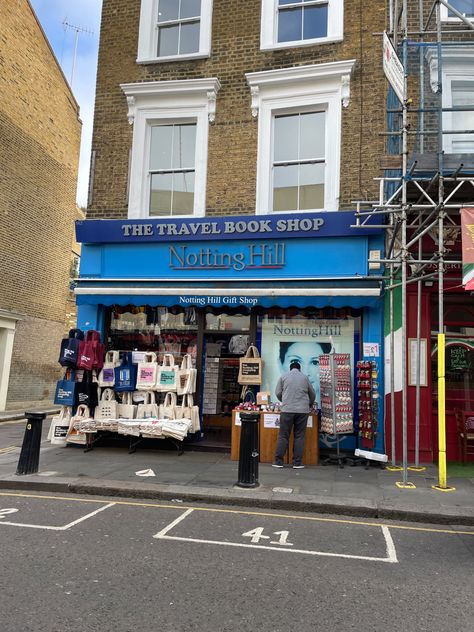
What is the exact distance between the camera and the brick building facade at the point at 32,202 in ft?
59.0

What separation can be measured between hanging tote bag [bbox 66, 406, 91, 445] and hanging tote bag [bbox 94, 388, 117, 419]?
0.20m

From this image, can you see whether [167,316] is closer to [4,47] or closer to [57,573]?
[57,573]

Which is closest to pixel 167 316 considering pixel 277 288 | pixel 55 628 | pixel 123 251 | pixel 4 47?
pixel 123 251

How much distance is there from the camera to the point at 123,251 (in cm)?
1099

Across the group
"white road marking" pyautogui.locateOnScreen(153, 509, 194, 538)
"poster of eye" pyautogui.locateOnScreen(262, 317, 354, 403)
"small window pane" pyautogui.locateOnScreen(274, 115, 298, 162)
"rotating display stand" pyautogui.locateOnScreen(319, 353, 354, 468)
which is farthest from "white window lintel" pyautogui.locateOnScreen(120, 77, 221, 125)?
"white road marking" pyautogui.locateOnScreen(153, 509, 194, 538)

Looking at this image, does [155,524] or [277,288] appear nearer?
[155,524]

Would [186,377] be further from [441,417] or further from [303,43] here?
[303,43]

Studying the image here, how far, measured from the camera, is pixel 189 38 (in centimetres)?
1170

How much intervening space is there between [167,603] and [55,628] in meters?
0.78

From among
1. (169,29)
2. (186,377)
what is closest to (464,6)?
(169,29)

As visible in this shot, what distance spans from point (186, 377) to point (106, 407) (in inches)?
64.0

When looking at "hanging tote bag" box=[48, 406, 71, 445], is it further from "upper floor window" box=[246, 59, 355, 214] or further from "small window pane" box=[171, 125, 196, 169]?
"small window pane" box=[171, 125, 196, 169]

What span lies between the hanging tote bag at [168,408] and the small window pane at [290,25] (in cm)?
768

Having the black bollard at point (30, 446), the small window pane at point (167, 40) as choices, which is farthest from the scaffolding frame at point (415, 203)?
the black bollard at point (30, 446)
